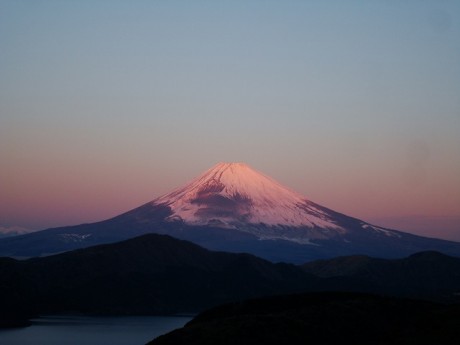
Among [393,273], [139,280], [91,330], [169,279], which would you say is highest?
[393,273]

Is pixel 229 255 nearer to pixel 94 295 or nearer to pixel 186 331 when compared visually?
pixel 94 295

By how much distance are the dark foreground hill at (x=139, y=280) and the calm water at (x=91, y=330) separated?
781 cm

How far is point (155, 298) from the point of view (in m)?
119

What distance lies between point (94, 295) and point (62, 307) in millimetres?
8139

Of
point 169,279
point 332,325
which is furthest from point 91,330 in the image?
point 169,279

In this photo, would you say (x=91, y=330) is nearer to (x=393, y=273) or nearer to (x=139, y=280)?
(x=139, y=280)

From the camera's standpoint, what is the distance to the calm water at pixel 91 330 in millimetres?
74500

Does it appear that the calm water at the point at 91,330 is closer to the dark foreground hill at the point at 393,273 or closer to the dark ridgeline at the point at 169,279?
the dark ridgeline at the point at 169,279

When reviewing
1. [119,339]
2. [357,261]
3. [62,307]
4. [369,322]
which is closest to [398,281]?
[357,261]

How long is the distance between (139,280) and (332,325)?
71051mm

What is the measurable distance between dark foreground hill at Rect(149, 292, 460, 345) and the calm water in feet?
53.7

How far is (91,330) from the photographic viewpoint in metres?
84.9

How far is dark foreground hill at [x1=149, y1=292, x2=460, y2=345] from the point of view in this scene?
53.2 m

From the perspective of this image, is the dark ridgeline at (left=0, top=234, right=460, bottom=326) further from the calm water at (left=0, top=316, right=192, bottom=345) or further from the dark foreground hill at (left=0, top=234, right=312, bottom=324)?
the calm water at (left=0, top=316, right=192, bottom=345)
